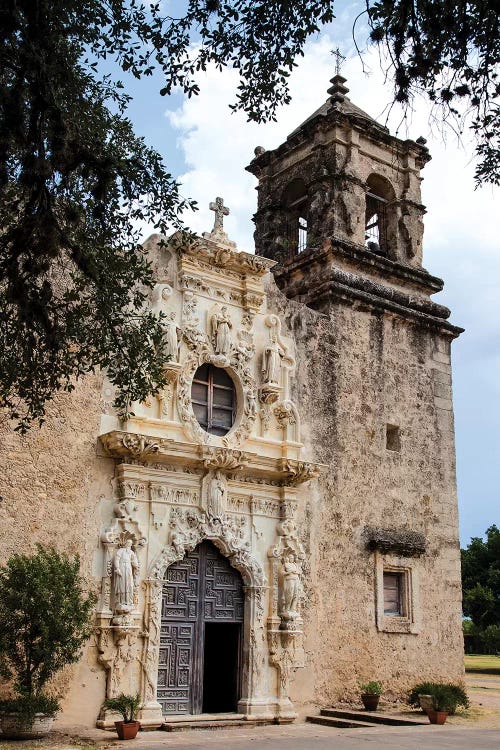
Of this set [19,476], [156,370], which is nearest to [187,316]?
[19,476]

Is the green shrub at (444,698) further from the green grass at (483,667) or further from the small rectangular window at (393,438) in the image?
the green grass at (483,667)

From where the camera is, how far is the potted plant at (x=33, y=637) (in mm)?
9320

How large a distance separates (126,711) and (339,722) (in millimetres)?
3498

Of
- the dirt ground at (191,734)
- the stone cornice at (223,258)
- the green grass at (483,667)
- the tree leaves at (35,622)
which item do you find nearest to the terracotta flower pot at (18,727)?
the dirt ground at (191,734)

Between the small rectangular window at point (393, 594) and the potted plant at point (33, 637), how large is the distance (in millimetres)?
6426

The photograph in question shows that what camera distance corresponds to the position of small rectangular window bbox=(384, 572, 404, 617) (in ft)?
47.9

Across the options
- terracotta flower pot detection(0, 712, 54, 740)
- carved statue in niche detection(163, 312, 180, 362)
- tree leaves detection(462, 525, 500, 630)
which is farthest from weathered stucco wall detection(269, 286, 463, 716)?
tree leaves detection(462, 525, 500, 630)

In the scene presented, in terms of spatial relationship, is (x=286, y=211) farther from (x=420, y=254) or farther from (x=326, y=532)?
(x=326, y=532)

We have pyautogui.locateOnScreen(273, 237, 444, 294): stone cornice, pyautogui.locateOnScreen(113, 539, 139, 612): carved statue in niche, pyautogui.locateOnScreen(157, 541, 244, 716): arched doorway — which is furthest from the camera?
pyautogui.locateOnScreen(273, 237, 444, 294): stone cornice

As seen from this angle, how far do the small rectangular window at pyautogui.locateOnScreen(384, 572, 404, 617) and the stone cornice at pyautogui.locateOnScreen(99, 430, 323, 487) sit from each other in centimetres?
255

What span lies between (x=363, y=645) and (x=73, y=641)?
18.8 ft

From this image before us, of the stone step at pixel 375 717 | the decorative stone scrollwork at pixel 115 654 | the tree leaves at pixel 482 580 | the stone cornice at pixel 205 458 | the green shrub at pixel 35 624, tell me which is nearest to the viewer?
the green shrub at pixel 35 624

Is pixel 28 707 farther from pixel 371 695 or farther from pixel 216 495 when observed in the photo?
pixel 371 695

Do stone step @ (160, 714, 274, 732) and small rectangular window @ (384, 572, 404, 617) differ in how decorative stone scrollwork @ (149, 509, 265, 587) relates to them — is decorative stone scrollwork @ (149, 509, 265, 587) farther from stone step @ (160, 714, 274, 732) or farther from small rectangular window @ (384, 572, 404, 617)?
small rectangular window @ (384, 572, 404, 617)
